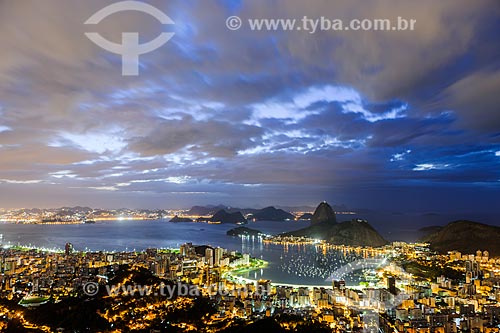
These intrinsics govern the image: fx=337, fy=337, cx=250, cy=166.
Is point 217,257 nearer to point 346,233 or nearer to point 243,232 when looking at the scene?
point 346,233

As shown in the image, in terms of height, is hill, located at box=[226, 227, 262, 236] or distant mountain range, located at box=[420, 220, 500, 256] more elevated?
distant mountain range, located at box=[420, 220, 500, 256]

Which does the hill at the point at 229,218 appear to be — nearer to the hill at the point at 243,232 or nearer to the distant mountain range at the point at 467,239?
the hill at the point at 243,232

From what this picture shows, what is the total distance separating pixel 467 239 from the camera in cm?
1541

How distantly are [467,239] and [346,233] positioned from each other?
639 centimetres

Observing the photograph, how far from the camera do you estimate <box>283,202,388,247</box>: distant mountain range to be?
1880 centimetres

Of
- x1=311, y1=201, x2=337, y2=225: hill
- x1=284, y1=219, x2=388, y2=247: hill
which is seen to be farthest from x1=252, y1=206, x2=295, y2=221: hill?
x1=284, y1=219, x2=388, y2=247: hill

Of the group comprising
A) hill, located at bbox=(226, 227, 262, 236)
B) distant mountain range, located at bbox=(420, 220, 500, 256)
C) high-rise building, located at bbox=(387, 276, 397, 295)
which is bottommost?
hill, located at bbox=(226, 227, 262, 236)

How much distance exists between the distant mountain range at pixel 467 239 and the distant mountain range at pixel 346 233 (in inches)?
117

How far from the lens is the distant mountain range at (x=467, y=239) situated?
14.4 m

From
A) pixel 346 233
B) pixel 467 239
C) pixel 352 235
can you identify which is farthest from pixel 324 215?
pixel 467 239

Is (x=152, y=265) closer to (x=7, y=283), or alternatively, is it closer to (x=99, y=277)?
(x=99, y=277)

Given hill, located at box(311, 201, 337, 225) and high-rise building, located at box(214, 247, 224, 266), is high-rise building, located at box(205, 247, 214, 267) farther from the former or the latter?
hill, located at box(311, 201, 337, 225)

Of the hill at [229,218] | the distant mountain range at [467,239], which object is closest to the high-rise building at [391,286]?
the distant mountain range at [467,239]

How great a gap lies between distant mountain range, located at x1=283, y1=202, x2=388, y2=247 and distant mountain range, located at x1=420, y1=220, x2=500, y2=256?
117 inches
